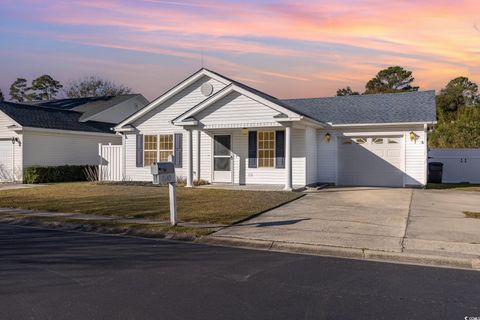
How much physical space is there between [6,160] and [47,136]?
2.43m

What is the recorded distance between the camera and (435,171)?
22.2 m

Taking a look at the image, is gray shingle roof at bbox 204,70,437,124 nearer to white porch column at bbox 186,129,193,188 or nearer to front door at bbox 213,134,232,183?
front door at bbox 213,134,232,183

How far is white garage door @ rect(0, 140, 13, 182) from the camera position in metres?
24.0

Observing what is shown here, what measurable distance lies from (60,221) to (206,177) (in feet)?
33.4

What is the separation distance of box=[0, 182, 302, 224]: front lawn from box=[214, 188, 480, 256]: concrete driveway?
33.5 inches

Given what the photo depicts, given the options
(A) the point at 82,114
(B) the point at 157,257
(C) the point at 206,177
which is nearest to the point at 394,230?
(B) the point at 157,257

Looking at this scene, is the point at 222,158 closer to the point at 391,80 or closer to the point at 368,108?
the point at 368,108

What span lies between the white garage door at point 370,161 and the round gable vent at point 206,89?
21.3ft

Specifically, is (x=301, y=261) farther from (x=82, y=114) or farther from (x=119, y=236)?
(x=82, y=114)

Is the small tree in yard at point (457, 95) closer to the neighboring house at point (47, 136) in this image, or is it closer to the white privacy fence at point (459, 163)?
the white privacy fence at point (459, 163)

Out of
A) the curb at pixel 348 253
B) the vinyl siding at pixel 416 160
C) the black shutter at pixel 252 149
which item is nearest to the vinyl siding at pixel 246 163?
the black shutter at pixel 252 149

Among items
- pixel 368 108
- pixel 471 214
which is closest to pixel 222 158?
pixel 368 108

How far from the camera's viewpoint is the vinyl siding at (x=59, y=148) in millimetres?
24086

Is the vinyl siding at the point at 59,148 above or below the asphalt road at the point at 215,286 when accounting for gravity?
above
